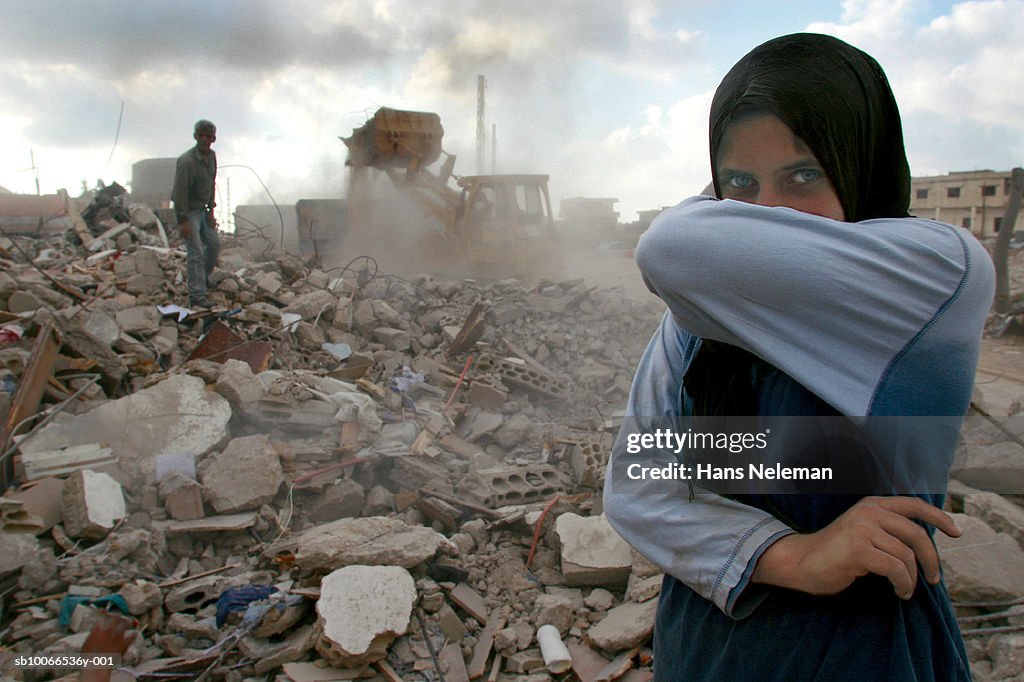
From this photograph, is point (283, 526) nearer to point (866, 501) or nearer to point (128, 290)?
point (866, 501)

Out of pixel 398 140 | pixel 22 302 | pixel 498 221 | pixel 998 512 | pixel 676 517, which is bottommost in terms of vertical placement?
pixel 998 512

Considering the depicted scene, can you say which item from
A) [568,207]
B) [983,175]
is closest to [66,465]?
[568,207]

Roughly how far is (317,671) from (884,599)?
253 centimetres

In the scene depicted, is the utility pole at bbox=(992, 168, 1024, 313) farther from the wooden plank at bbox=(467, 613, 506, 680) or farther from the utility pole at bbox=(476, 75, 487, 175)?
the utility pole at bbox=(476, 75, 487, 175)

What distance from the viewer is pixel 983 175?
26188mm

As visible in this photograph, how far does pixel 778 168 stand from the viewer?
845 mm

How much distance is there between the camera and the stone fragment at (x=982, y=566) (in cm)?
254

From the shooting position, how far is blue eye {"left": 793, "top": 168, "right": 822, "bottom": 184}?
83cm

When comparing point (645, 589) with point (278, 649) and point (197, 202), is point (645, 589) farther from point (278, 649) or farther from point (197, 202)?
point (197, 202)

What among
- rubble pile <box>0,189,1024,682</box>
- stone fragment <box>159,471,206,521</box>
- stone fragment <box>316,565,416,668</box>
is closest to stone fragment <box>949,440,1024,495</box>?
rubble pile <box>0,189,1024,682</box>

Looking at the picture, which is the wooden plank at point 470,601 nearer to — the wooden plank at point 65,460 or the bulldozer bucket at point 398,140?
the wooden plank at point 65,460

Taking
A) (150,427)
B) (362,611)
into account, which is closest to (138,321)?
(150,427)

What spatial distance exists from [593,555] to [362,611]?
3.90 feet

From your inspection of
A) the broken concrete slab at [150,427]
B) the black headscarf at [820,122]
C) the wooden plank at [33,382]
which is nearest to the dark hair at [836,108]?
the black headscarf at [820,122]
